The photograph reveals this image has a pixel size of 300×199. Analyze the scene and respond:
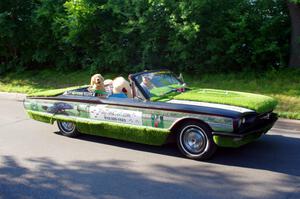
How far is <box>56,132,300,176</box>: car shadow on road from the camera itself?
234 inches

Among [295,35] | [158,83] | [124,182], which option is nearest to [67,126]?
[158,83]

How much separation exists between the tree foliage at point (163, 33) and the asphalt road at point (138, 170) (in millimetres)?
4681

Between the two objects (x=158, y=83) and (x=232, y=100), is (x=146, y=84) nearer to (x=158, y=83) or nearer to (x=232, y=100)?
(x=158, y=83)

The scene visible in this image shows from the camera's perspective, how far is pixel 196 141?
20.5 feet

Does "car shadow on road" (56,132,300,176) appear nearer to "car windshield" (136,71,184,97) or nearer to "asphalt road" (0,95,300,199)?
"asphalt road" (0,95,300,199)

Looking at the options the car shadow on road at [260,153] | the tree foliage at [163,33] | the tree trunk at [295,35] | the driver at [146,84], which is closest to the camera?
the car shadow on road at [260,153]

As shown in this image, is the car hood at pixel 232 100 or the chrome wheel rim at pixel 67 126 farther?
the chrome wheel rim at pixel 67 126

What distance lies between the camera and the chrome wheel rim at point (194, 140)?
6.20m

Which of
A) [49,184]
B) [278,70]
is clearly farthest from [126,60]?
[49,184]

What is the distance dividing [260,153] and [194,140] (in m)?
1.12

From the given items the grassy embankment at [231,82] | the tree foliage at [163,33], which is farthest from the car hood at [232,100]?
the tree foliage at [163,33]

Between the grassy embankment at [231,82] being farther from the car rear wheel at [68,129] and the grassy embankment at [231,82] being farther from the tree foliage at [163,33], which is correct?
the car rear wheel at [68,129]

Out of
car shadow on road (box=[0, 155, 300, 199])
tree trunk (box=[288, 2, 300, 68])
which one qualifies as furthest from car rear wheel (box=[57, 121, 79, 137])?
tree trunk (box=[288, 2, 300, 68])

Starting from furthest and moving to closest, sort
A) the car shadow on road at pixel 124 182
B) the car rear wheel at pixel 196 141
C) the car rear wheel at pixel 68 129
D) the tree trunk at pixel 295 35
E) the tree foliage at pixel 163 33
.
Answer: the tree foliage at pixel 163 33, the tree trunk at pixel 295 35, the car rear wheel at pixel 68 129, the car rear wheel at pixel 196 141, the car shadow on road at pixel 124 182
